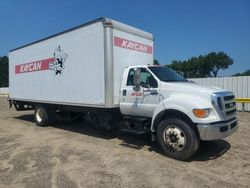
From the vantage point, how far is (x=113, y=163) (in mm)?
5938

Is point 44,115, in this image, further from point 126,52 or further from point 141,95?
point 141,95

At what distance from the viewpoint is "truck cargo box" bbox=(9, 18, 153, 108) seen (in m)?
7.55

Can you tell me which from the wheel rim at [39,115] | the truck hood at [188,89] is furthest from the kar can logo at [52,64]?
the truck hood at [188,89]

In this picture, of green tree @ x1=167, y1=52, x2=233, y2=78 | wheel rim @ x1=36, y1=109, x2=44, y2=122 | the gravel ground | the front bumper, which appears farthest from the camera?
green tree @ x1=167, y1=52, x2=233, y2=78

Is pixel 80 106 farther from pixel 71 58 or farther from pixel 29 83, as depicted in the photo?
pixel 29 83

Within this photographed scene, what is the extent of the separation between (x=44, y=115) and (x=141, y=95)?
5.46 meters

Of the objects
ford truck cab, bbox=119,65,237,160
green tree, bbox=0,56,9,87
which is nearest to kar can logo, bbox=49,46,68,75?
ford truck cab, bbox=119,65,237,160

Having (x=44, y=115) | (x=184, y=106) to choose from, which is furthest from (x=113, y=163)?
(x=44, y=115)

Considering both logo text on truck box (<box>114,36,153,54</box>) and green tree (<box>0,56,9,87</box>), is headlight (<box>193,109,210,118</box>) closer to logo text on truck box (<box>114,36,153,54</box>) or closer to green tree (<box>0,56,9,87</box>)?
logo text on truck box (<box>114,36,153,54</box>)

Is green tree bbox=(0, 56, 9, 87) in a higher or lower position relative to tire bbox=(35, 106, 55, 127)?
higher

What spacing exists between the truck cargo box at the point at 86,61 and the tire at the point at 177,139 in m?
1.95

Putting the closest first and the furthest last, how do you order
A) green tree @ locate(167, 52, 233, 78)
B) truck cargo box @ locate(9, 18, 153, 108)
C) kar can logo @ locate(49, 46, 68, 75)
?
truck cargo box @ locate(9, 18, 153, 108) → kar can logo @ locate(49, 46, 68, 75) → green tree @ locate(167, 52, 233, 78)

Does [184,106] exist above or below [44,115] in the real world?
above

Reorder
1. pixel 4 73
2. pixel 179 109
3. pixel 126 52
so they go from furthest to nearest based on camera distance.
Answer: pixel 4 73 → pixel 126 52 → pixel 179 109
